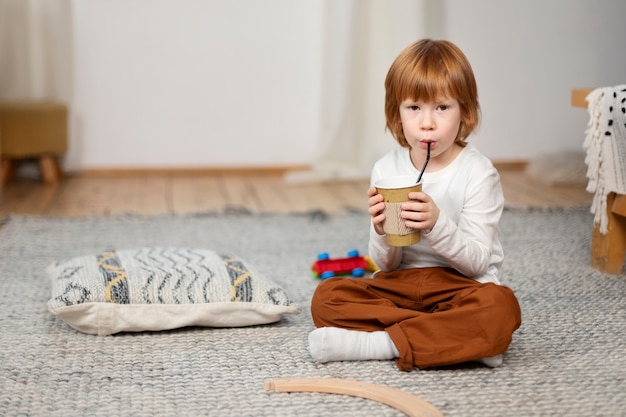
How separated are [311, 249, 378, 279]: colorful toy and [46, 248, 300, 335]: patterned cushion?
29 centimetres

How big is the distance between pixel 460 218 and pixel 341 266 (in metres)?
0.51

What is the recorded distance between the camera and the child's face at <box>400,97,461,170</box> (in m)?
1.34

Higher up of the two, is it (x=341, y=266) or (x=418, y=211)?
(x=418, y=211)

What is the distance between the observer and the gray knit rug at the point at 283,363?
1176 mm

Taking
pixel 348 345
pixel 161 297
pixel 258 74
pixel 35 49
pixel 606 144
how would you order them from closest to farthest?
pixel 348 345
pixel 161 297
pixel 606 144
pixel 35 49
pixel 258 74

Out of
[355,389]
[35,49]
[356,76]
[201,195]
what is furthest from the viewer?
[356,76]

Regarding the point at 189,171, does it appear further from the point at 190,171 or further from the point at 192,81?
the point at 192,81

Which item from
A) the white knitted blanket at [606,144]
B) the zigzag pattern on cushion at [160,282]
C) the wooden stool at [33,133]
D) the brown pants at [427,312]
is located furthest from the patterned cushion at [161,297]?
the wooden stool at [33,133]

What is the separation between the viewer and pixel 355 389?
1202mm

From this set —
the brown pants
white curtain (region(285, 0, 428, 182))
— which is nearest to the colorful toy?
the brown pants

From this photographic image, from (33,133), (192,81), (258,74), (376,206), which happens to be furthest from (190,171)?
(376,206)

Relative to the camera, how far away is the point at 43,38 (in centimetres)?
303

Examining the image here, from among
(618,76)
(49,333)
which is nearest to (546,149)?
(618,76)

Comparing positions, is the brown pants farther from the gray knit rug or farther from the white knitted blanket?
the white knitted blanket
